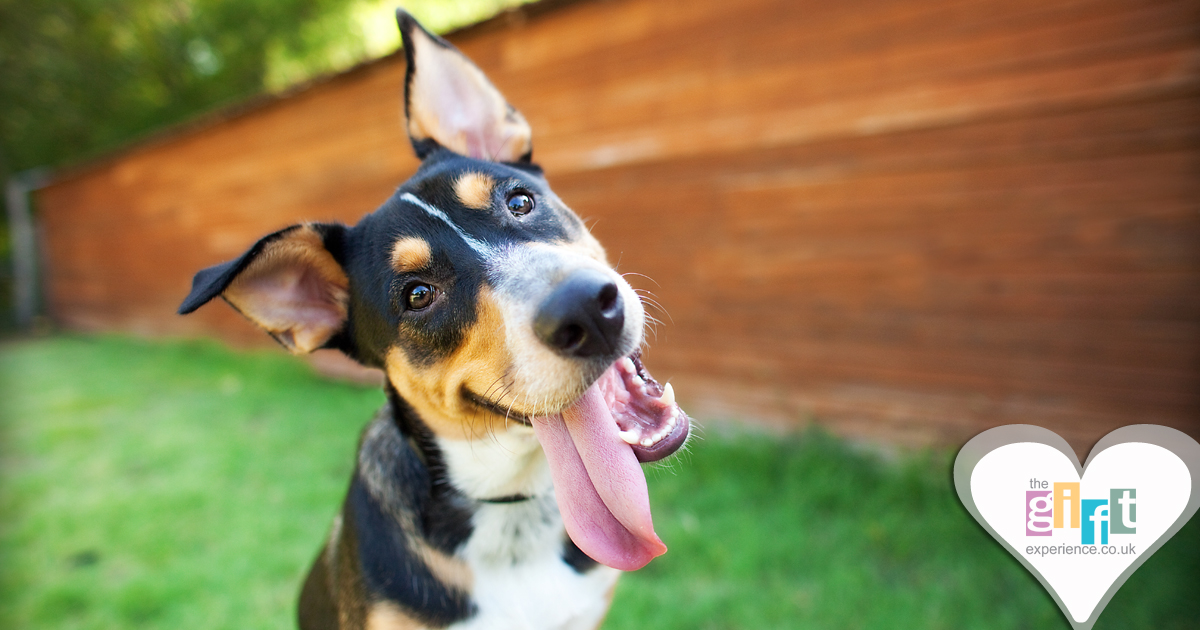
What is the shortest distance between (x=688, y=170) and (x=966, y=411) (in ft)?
8.95

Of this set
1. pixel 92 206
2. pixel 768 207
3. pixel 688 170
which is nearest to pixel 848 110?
pixel 768 207

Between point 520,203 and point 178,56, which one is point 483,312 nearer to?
point 520,203

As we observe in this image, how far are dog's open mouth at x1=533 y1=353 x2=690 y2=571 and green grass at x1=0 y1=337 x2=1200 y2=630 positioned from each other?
1.60 m

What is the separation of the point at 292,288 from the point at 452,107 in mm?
896

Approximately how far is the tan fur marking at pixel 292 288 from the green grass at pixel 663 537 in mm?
2082

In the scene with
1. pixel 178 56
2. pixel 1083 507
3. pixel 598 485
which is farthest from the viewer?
pixel 178 56

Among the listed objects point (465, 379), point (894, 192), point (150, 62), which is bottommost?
point (894, 192)

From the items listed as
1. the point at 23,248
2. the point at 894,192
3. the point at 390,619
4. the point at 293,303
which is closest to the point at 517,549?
the point at 390,619

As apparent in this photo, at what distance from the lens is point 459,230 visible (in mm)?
1862

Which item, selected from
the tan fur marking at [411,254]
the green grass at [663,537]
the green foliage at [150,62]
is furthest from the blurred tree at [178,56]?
the tan fur marking at [411,254]

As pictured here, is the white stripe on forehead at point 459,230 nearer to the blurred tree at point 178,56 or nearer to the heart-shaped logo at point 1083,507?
the heart-shaped logo at point 1083,507

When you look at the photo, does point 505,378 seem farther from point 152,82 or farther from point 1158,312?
point 152,82

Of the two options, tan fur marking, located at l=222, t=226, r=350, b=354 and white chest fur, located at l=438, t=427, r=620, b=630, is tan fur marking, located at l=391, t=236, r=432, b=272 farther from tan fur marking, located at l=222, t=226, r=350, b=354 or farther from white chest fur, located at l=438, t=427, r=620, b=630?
white chest fur, located at l=438, t=427, r=620, b=630

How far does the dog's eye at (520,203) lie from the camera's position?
2021 mm
